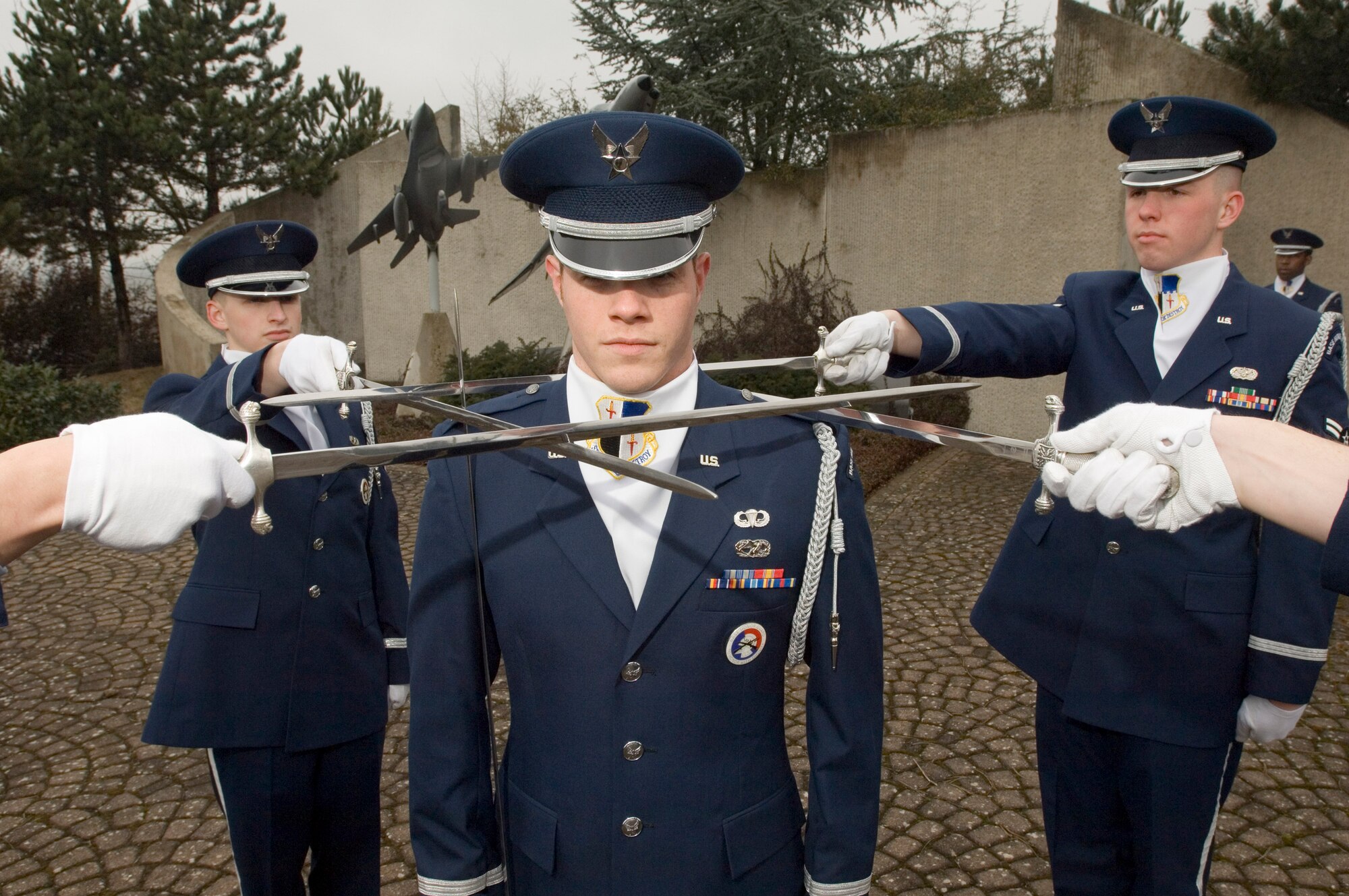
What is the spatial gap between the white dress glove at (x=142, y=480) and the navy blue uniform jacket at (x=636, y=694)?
1.83 ft

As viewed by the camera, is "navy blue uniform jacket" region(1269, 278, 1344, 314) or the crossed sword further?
"navy blue uniform jacket" region(1269, 278, 1344, 314)

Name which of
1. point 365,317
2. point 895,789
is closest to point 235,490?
point 895,789

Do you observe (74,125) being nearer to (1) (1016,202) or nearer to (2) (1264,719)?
(1) (1016,202)

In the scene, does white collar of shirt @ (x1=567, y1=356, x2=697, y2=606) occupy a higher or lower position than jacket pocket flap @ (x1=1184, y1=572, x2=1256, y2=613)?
higher

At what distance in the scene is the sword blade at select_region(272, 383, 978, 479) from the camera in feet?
4.15

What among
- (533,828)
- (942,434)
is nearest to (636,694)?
(533,828)

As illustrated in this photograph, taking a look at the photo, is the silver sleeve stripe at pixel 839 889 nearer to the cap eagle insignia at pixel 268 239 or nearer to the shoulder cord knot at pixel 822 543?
the shoulder cord knot at pixel 822 543

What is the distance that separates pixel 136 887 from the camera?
334 centimetres

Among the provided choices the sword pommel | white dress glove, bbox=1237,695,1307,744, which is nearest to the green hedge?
the sword pommel

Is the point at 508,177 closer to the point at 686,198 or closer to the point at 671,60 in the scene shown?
the point at 686,198

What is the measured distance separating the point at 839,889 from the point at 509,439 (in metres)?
1.07

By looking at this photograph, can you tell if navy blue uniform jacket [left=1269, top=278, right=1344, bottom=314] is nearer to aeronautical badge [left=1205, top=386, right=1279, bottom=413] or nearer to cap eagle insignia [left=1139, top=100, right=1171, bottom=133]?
cap eagle insignia [left=1139, top=100, right=1171, bottom=133]

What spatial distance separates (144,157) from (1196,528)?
19.3 metres

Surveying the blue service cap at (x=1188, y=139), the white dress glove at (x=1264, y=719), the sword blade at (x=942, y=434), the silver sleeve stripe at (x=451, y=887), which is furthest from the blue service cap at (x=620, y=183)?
the white dress glove at (x=1264, y=719)
